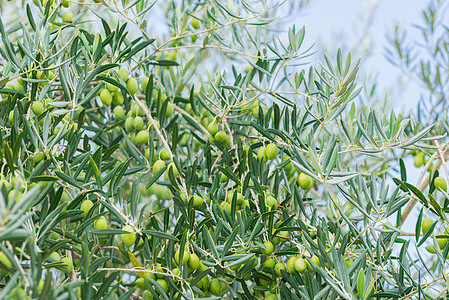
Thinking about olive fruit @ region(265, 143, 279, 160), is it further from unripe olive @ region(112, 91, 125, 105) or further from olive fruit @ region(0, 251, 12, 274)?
Result: olive fruit @ region(0, 251, 12, 274)

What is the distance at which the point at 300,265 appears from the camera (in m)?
0.93

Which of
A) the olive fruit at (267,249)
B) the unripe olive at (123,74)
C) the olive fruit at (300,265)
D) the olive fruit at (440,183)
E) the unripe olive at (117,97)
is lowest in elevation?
the olive fruit at (300,265)

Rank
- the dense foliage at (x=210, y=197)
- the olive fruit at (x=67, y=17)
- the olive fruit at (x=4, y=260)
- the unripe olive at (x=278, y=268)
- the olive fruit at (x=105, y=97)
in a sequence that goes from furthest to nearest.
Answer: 1. the olive fruit at (x=67, y=17)
2. the olive fruit at (x=105, y=97)
3. the unripe olive at (x=278, y=268)
4. the dense foliage at (x=210, y=197)
5. the olive fruit at (x=4, y=260)

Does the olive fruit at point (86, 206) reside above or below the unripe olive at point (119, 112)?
below

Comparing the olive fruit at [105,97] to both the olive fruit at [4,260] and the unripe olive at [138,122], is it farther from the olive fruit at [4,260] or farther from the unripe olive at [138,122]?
the olive fruit at [4,260]

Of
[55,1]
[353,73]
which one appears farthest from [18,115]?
[353,73]

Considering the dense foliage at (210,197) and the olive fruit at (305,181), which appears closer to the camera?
the dense foliage at (210,197)

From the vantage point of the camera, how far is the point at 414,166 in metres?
1.47

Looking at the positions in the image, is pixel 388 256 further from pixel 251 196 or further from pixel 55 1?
pixel 55 1

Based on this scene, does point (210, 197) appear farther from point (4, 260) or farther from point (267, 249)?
point (4, 260)

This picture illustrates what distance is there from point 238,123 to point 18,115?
19.3 inches

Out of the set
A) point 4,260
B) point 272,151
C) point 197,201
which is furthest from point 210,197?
point 4,260

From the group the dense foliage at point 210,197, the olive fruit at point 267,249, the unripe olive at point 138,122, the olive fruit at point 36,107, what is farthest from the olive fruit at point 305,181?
the olive fruit at point 36,107

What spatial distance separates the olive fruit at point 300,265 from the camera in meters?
0.93
